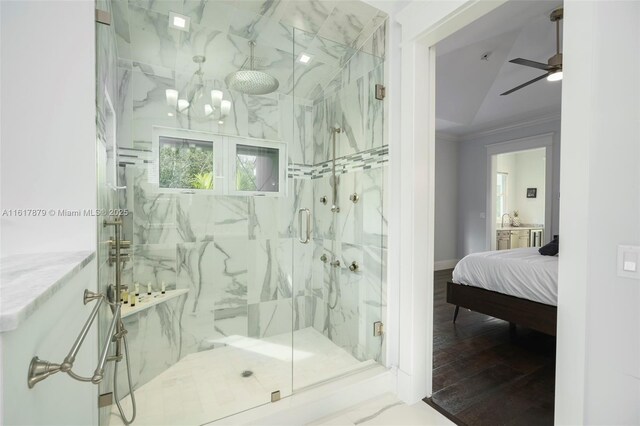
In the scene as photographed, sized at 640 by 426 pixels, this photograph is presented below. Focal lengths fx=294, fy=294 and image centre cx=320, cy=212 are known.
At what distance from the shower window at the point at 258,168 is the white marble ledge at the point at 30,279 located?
4.27ft

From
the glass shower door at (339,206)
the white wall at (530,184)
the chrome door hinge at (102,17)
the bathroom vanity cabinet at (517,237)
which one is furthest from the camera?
the white wall at (530,184)

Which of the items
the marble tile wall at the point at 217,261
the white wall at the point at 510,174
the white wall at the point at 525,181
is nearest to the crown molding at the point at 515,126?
the white wall at the point at 525,181

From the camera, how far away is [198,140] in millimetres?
2246

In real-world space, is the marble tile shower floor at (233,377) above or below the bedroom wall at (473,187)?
below

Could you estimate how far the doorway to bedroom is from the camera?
197 cm

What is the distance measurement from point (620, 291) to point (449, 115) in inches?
174

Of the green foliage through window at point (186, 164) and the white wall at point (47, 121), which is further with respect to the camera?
the green foliage through window at point (186, 164)

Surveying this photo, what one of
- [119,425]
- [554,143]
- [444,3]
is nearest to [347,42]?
[444,3]

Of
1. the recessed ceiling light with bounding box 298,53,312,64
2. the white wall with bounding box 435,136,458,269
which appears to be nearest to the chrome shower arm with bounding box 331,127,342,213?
the recessed ceiling light with bounding box 298,53,312,64

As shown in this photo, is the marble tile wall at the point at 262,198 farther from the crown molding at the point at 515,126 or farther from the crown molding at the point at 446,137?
the crown molding at the point at 446,137

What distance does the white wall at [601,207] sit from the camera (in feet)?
3.27

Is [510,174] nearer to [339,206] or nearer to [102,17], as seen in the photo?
[339,206]

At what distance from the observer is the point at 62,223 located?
1.14 m

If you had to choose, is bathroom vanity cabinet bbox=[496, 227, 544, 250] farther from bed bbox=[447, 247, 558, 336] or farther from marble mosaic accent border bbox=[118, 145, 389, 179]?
marble mosaic accent border bbox=[118, 145, 389, 179]
